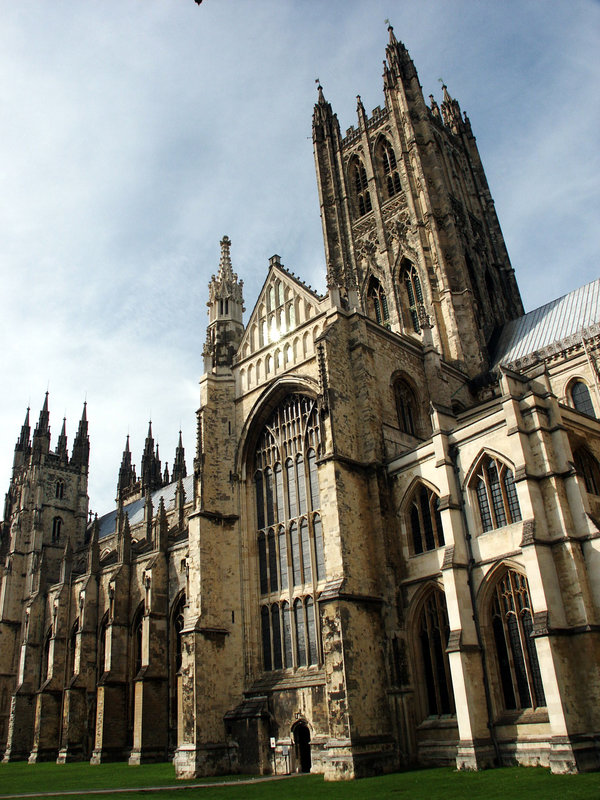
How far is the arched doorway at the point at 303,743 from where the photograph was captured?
2196cm

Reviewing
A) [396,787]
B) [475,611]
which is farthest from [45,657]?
[396,787]

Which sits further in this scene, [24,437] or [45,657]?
[24,437]

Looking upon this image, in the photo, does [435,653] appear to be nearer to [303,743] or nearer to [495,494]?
[495,494]

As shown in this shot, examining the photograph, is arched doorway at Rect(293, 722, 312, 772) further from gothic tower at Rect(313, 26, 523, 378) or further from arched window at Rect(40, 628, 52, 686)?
arched window at Rect(40, 628, 52, 686)

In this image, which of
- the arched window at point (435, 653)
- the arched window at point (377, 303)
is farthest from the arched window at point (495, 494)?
the arched window at point (377, 303)

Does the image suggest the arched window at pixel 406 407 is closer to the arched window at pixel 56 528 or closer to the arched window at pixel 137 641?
the arched window at pixel 137 641

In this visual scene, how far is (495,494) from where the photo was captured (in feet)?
65.9

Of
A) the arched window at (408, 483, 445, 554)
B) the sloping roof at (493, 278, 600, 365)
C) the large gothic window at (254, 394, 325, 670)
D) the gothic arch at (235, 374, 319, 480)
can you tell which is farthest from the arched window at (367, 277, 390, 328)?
the arched window at (408, 483, 445, 554)

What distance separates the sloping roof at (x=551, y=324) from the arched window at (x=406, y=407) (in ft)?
22.5

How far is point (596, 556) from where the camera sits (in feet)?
55.6

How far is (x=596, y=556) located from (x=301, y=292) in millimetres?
16407

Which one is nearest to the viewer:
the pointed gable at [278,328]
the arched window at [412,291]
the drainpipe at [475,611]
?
the drainpipe at [475,611]

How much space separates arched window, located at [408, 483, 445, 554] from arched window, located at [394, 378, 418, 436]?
451 cm

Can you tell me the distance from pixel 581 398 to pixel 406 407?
7.04 m
